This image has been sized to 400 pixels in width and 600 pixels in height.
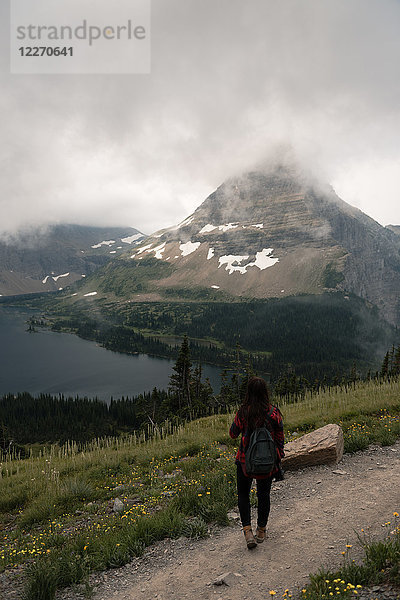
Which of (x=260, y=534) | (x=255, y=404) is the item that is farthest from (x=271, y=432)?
(x=260, y=534)

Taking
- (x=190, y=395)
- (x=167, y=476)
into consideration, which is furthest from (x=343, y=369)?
(x=167, y=476)

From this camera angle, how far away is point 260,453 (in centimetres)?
583

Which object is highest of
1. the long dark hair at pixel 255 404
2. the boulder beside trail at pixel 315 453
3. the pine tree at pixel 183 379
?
the long dark hair at pixel 255 404

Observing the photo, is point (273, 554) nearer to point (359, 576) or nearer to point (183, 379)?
point (359, 576)

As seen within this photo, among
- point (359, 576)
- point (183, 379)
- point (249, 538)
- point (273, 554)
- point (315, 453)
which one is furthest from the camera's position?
point (183, 379)

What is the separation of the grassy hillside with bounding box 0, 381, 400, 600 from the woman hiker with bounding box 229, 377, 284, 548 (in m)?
1.28

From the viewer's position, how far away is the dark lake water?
393ft

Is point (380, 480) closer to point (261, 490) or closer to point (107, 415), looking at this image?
point (261, 490)

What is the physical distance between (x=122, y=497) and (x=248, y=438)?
5936mm

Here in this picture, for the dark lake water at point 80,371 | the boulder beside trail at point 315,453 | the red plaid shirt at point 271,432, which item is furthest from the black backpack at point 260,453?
the dark lake water at point 80,371

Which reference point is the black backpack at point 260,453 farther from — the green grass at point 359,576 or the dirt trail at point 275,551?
the green grass at point 359,576

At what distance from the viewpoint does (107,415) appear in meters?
89.8

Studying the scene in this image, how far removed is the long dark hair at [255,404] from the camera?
6074 millimetres

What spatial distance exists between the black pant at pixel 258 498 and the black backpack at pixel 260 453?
43 centimetres
